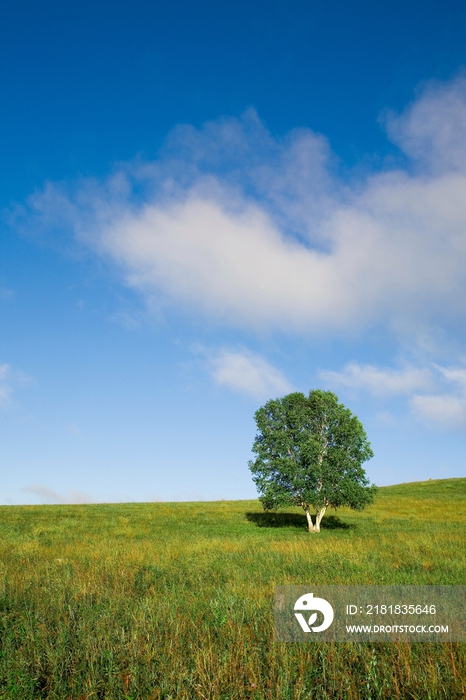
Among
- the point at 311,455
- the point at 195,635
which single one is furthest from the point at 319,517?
the point at 195,635

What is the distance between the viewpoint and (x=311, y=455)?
31.5m

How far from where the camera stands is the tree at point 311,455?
3141cm

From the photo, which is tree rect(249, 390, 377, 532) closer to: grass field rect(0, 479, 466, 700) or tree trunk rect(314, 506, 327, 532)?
tree trunk rect(314, 506, 327, 532)

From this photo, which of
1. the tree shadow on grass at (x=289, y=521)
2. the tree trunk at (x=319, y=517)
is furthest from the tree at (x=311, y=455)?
the tree shadow on grass at (x=289, y=521)

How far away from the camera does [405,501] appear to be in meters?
51.6

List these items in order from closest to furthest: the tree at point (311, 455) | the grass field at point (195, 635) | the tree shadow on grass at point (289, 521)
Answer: the grass field at point (195, 635) → the tree at point (311, 455) → the tree shadow on grass at point (289, 521)

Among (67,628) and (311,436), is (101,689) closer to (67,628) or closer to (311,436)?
(67,628)

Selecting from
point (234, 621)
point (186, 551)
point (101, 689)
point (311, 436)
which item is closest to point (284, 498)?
point (311, 436)

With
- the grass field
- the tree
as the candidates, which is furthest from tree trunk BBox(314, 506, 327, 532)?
the grass field

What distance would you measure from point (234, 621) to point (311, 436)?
85.2 feet

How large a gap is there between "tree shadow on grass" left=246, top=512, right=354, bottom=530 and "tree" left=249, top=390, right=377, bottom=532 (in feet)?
11.4

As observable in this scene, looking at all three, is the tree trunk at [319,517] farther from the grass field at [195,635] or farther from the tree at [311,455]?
the grass field at [195,635]

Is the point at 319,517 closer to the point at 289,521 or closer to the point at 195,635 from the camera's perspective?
the point at 289,521

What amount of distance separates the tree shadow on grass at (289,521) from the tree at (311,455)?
11.4 ft
